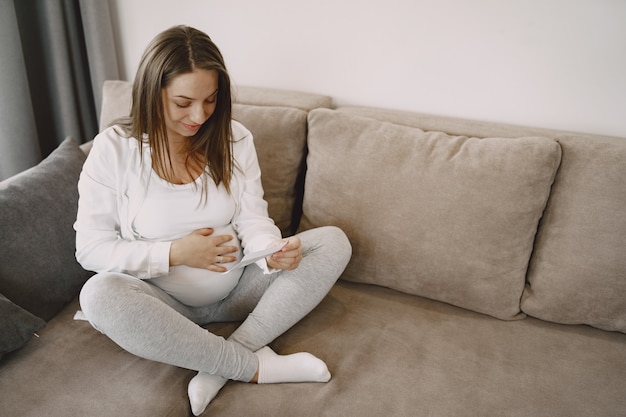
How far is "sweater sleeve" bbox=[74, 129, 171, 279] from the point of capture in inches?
49.2

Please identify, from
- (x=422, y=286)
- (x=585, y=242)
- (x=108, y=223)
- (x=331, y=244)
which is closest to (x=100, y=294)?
(x=108, y=223)

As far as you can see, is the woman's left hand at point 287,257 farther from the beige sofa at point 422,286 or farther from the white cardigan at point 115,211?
the beige sofa at point 422,286

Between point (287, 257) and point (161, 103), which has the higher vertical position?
point (161, 103)

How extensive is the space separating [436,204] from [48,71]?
1.58 metres

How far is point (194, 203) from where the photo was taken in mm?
1318

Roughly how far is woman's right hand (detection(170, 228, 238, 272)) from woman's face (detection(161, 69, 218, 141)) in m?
0.27

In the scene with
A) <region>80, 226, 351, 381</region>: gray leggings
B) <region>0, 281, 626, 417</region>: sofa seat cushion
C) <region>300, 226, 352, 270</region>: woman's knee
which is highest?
<region>300, 226, 352, 270</region>: woman's knee

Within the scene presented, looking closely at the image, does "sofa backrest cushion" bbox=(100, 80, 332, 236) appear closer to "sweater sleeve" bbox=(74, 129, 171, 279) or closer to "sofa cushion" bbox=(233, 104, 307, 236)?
"sofa cushion" bbox=(233, 104, 307, 236)

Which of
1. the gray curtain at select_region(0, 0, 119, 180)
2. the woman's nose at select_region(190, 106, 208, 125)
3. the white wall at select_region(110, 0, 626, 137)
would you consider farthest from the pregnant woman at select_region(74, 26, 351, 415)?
the gray curtain at select_region(0, 0, 119, 180)

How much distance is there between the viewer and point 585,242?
4.32 feet

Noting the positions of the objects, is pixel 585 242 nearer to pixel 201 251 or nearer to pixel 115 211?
pixel 201 251

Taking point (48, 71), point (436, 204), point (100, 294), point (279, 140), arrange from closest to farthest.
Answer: point (100, 294)
point (436, 204)
point (279, 140)
point (48, 71)

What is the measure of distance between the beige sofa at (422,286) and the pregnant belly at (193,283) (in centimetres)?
19

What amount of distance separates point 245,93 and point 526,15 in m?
0.93
